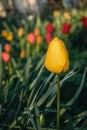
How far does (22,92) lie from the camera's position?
92.9 inches

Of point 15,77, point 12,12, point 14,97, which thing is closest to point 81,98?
point 15,77

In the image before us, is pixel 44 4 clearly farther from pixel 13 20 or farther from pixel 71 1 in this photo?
pixel 13 20

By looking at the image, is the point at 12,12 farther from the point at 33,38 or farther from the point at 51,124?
the point at 51,124

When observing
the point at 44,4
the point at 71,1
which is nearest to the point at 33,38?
the point at 44,4

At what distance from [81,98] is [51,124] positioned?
0.72 m

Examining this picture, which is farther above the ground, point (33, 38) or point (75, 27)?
point (33, 38)

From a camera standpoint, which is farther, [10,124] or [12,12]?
[12,12]

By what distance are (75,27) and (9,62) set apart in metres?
1.87

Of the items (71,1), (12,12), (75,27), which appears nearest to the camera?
(75,27)

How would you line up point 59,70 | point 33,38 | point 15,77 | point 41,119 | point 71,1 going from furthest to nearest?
1. point 71,1
2. point 33,38
3. point 15,77
4. point 41,119
5. point 59,70

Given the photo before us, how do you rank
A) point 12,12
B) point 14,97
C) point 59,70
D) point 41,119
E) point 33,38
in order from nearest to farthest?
point 59,70 < point 41,119 < point 14,97 < point 33,38 < point 12,12

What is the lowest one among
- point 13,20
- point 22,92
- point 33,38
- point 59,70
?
point 13,20

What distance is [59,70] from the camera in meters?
1.96

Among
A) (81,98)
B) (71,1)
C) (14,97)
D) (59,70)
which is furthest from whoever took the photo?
(71,1)
